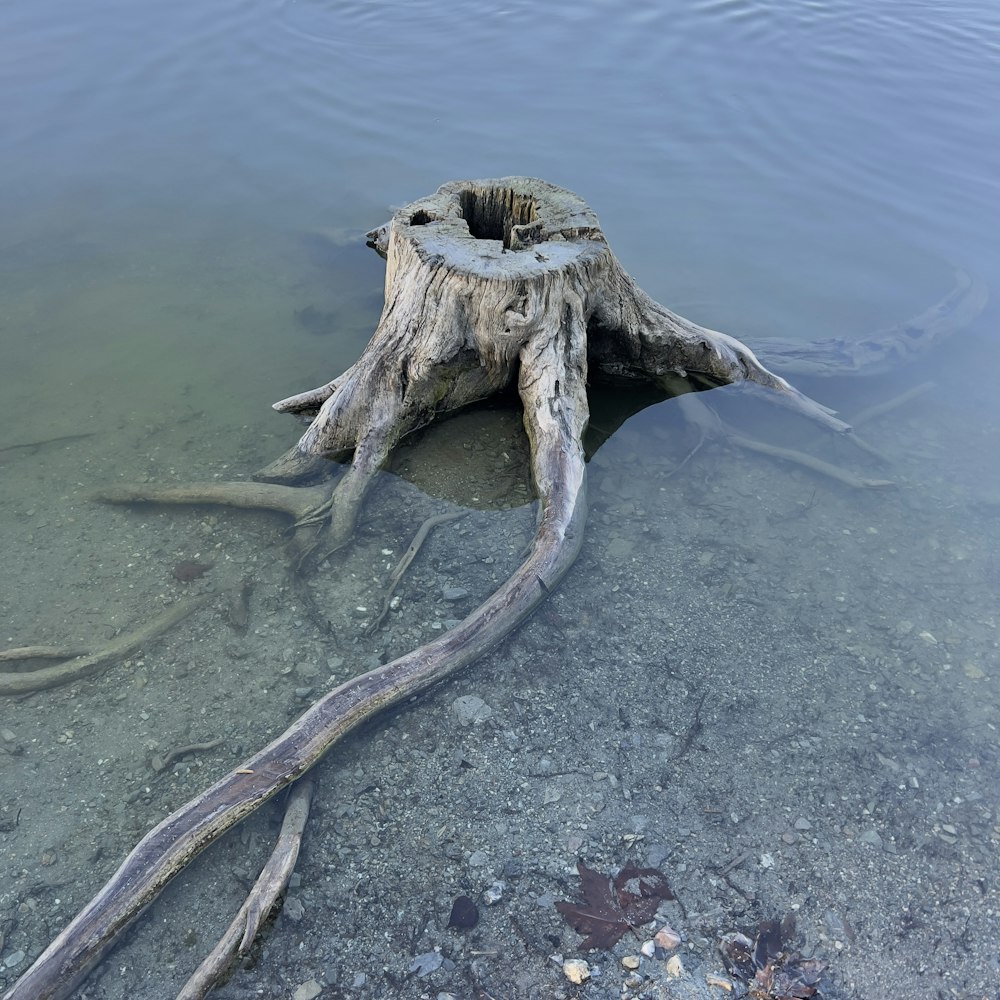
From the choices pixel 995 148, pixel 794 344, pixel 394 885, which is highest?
pixel 995 148

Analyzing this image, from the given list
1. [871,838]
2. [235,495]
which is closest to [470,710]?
[871,838]

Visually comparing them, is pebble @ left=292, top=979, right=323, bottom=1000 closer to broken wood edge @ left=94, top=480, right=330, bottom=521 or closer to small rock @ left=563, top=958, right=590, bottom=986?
small rock @ left=563, top=958, right=590, bottom=986

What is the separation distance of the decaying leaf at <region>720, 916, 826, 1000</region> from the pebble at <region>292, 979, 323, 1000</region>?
1.49m

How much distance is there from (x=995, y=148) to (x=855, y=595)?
295 inches

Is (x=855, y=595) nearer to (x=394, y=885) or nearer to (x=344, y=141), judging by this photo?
(x=394, y=885)

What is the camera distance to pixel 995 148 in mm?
8992

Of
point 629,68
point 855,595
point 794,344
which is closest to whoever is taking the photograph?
point 855,595

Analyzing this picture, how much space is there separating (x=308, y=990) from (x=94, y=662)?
1.93 m

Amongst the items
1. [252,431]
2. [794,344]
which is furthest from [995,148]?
[252,431]

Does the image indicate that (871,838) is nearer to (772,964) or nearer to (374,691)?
(772,964)

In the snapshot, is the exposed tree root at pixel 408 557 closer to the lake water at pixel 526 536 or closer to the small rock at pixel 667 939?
the lake water at pixel 526 536

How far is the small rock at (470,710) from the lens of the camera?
11.9ft

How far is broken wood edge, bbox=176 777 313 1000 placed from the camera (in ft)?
8.95

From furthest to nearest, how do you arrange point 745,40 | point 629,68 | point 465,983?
1. point 745,40
2. point 629,68
3. point 465,983
